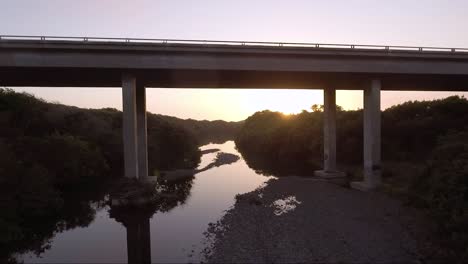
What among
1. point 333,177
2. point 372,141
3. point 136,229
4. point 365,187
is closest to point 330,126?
point 333,177

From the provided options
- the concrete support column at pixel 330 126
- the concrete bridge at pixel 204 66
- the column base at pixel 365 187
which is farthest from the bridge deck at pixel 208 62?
the column base at pixel 365 187

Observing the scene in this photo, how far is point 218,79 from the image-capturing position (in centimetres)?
2873

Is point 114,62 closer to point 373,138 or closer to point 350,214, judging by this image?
point 350,214

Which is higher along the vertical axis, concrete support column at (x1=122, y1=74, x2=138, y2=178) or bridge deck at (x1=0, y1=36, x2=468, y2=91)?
bridge deck at (x1=0, y1=36, x2=468, y2=91)

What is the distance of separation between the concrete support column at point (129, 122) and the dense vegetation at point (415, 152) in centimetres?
1735

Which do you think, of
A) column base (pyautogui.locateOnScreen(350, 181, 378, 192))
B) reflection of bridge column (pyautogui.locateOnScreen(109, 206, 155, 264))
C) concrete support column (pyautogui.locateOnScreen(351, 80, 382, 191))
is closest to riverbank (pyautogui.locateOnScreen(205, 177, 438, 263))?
column base (pyautogui.locateOnScreen(350, 181, 378, 192))

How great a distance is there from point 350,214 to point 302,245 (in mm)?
5711

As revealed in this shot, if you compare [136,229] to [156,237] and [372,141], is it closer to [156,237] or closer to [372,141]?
[156,237]

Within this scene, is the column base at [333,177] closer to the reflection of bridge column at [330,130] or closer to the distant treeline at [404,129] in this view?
the reflection of bridge column at [330,130]

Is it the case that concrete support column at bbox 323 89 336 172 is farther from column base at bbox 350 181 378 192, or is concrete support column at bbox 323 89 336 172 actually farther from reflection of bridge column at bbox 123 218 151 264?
reflection of bridge column at bbox 123 218 151 264

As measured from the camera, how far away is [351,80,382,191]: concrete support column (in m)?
25.7

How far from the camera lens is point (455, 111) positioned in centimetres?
4338

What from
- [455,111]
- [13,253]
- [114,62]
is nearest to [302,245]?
[13,253]

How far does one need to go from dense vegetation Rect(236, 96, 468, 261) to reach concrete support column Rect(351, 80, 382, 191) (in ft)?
4.17
